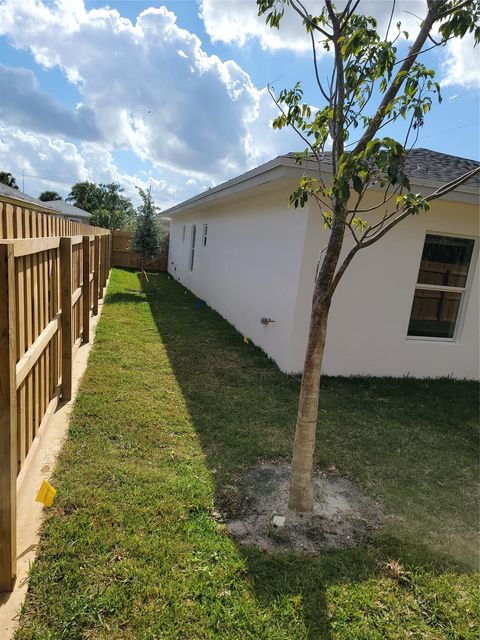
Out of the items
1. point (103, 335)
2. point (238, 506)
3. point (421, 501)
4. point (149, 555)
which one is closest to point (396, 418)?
point (421, 501)

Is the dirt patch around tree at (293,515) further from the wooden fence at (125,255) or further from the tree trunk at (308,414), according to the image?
the wooden fence at (125,255)

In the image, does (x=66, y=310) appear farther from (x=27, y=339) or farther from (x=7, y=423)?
(x=7, y=423)

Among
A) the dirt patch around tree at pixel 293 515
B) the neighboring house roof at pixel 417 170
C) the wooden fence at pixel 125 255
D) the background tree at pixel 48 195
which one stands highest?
the background tree at pixel 48 195

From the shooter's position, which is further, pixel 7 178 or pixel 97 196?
pixel 97 196

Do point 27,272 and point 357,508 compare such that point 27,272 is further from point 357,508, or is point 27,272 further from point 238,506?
A: point 357,508

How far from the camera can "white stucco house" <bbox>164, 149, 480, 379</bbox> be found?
5.57 meters

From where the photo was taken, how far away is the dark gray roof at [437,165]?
213 inches

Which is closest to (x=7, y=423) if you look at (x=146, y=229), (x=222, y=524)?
(x=222, y=524)

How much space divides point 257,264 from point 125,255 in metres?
14.7

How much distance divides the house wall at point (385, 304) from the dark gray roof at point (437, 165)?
414 mm

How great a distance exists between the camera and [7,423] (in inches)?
73.9

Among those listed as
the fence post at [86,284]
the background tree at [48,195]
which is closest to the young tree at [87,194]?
the background tree at [48,195]

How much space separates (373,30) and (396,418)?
13.1ft

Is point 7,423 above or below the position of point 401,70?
below
